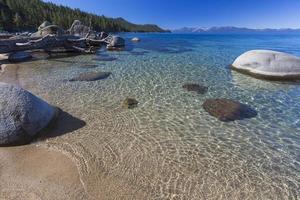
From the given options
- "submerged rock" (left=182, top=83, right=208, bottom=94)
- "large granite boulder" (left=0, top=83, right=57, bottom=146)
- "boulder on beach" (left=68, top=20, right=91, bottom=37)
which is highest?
"boulder on beach" (left=68, top=20, right=91, bottom=37)

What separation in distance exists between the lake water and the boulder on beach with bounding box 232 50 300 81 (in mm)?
1310

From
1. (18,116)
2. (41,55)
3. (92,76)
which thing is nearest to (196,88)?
(92,76)

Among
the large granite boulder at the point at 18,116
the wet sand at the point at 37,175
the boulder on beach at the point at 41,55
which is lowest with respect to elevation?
the boulder on beach at the point at 41,55

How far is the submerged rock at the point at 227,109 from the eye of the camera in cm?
729

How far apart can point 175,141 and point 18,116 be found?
433 cm

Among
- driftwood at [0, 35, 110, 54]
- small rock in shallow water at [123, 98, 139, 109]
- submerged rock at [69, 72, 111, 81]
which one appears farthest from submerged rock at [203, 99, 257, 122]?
driftwood at [0, 35, 110, 54]

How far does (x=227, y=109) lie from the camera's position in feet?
25.6

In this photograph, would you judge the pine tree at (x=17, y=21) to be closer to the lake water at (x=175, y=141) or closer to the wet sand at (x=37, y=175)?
the lake water at (x=175, y=141)

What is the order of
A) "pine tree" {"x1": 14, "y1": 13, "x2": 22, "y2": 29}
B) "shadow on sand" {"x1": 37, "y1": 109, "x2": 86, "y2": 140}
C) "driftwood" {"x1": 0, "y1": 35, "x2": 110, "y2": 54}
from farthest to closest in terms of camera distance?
1. "pine tree" {"x1": 14, "y1": 13, "x2": 22, "y2": 29}
2. "driftwood" {"x1": 0, "y1": 35, "x2": 110, "y2": 54}
3. "shadow on sand" {"x1": 37, "y1": 109, "x2": 86, "y2": 140}

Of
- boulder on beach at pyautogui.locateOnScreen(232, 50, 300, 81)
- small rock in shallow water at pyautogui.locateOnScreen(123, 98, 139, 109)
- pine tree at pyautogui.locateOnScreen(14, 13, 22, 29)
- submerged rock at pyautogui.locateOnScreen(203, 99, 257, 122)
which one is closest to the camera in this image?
submerged rock at pyautogui.locateOnScreen(203, 99, 257, 122)

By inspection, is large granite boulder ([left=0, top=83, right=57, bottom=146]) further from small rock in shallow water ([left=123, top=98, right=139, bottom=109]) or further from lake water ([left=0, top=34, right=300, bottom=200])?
small rock in shallow water ([left=123, top=98, right=139, bottom=109])

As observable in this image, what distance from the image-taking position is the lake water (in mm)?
4207

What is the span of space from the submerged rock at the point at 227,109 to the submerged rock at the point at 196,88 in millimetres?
1272

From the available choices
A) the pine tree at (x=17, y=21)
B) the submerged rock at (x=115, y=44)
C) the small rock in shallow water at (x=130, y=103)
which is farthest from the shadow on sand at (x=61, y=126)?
the pine tree at (x=17, y=21)
